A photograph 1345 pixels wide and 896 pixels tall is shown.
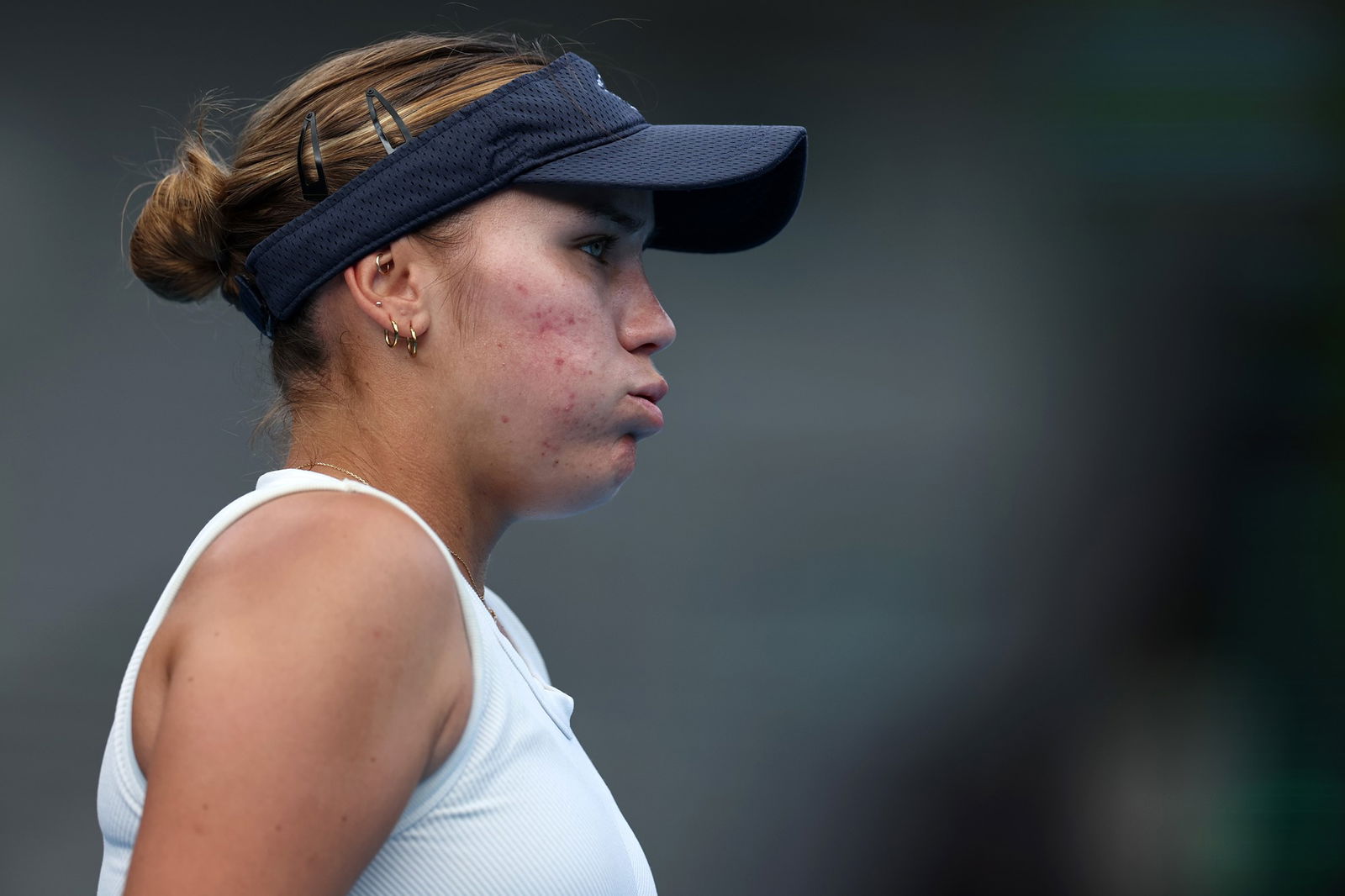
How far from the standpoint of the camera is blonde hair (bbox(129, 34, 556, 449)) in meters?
0.93

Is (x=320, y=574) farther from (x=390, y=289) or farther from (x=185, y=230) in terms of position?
(x=185, y=230)

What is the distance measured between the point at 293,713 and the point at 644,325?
0.46 metres

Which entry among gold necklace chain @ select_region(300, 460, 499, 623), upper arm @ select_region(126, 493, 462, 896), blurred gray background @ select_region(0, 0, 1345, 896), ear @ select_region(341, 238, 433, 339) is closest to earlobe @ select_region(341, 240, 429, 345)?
ear @ select_region(341, 238, 433, 339)

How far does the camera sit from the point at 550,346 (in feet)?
2.96

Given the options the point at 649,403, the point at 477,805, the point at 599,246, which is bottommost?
the point at 477,805

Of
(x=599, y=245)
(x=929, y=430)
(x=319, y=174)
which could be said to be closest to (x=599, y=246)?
(x=599, y=245)

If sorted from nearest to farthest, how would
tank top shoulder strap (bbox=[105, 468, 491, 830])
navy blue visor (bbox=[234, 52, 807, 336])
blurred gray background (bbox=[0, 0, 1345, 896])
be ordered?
tank top shoulder strap (bbox=[105, 468, 491, 830]), navy blue visor (bbox=[234, 52, 807, 336]), blurred gray background (bbox=[0, 0, 1345, 896])

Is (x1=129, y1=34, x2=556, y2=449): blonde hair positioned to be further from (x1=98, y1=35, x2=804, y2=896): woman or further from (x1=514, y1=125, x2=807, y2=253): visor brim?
(x1=514, y1=125, x2=807, y2=253): visor brim

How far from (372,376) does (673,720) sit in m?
1.71

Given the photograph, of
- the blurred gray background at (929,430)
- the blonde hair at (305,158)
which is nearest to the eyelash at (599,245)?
the blonde hair at (305,158)

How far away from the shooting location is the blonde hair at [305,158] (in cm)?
93

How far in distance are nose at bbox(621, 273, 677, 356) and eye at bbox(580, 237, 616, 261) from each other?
4 centimetres

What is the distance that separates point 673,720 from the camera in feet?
8.23

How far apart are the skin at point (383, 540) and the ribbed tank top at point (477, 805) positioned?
17 mm
